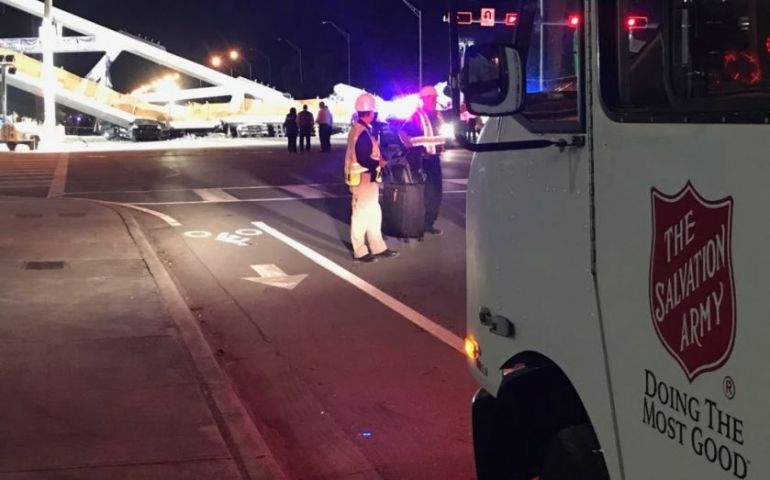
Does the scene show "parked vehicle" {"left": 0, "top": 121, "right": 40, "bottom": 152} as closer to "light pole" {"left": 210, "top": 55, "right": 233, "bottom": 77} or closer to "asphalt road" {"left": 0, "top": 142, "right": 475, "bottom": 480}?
"asphalt road" {"left": 0, "top": 142, "right": 475, "bottom": 480}

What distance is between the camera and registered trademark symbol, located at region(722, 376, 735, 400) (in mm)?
2148

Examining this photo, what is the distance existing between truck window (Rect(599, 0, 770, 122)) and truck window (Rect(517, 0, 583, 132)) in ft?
0.87

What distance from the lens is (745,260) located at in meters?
2.09

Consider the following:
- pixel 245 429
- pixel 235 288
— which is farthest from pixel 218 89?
pixel 245 429

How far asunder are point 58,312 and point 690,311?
7.25m

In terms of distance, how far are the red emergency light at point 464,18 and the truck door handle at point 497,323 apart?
110 centimetres

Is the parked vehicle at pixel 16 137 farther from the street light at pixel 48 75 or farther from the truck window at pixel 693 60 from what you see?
the truck window at pixel 693 60

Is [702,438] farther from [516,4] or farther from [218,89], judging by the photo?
[218,89]

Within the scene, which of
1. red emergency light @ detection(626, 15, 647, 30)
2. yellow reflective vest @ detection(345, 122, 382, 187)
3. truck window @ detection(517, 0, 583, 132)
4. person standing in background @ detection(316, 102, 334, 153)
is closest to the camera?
red emergency light @ detection(626, 15, 647, 30)

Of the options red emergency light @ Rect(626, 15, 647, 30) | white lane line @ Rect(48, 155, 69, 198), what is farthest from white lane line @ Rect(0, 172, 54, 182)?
red emergency light @ Rect(626, 15, 647, 30)

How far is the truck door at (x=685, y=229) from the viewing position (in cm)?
209

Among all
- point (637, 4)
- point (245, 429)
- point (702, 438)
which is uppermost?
point (637, 4)

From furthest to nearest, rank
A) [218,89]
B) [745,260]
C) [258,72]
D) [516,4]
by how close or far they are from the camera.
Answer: [258,72] → [218,89] → [516,4] → [745,260]

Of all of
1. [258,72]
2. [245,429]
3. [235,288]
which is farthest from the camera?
[258,72]
